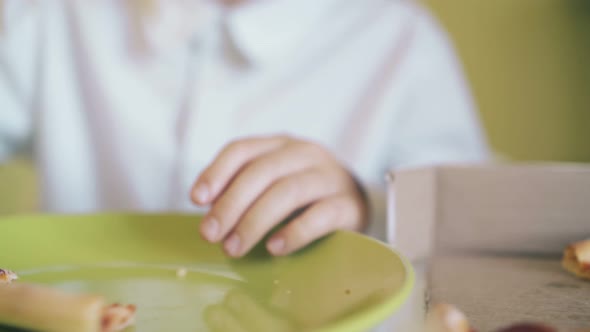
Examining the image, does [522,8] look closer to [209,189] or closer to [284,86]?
[284,86]

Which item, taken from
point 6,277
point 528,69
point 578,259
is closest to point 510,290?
point 578,259

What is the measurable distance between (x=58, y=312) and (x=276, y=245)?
0.50ft

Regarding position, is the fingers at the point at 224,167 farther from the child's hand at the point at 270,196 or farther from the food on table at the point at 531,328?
the food on table at the point at 531,328

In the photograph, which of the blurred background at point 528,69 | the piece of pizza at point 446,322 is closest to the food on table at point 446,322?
the piece of pizza at point 446,322

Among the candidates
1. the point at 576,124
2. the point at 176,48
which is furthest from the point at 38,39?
the point at 576,124

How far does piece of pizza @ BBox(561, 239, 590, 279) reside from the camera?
337 mm

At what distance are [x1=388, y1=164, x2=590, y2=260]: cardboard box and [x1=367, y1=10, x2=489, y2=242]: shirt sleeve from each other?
0.55m

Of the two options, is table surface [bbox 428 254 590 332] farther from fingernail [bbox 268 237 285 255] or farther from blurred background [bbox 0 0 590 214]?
blurred background [bbox 0 0 590 214]

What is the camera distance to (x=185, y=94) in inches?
36.4

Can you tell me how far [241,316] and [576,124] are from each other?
1219mm

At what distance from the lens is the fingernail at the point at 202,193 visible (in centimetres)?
38

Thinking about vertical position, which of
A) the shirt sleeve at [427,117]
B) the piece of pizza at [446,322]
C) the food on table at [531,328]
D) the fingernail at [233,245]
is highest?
the food on table at [531,328]

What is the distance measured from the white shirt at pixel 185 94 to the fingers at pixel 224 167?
0.44m

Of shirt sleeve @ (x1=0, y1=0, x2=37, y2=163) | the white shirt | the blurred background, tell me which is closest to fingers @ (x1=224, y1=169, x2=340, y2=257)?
the white shirt
